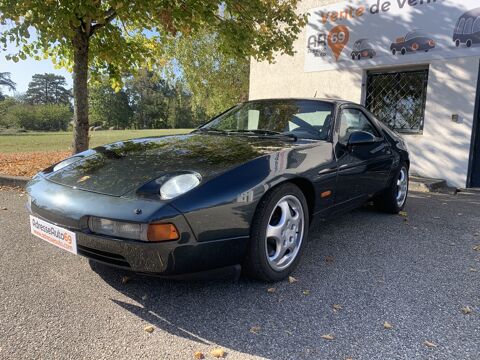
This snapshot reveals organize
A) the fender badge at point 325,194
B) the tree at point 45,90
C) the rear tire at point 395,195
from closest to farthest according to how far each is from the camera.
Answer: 1. the fender badge at point 325,194
2. the rear tire at point 395,195
3. the tree at point 45,90

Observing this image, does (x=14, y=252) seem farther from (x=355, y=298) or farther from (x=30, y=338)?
(x=355, y=298)

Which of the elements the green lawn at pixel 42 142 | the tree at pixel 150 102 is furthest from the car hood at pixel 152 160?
the tree at pixel 150 102

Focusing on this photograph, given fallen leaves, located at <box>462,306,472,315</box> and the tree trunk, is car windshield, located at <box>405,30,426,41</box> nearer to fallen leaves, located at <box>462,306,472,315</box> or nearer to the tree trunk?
the tree trunk

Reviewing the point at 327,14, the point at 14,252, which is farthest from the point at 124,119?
the point at 14,252

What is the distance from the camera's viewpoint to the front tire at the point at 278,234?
97.8 inches

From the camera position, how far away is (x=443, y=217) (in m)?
4.90

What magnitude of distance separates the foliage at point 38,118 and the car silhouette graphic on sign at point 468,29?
57.0 meters

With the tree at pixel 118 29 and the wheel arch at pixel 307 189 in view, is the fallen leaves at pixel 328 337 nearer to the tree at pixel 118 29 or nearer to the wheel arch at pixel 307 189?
the wheel arch at pixel 307 189

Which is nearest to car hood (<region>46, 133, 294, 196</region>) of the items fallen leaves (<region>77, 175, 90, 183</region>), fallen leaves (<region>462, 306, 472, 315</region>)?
fallen leaves (<region>77, 175, 90, 183</region>)

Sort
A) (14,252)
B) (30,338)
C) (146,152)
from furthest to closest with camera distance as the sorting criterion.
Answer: (14,252), (146,152), (30,338)

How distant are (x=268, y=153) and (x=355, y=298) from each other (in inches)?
45.0

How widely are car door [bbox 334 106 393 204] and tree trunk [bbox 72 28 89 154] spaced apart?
474 centimetres

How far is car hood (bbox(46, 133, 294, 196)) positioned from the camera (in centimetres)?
242

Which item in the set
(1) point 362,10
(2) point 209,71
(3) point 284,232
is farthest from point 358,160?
(2) point 209,71
